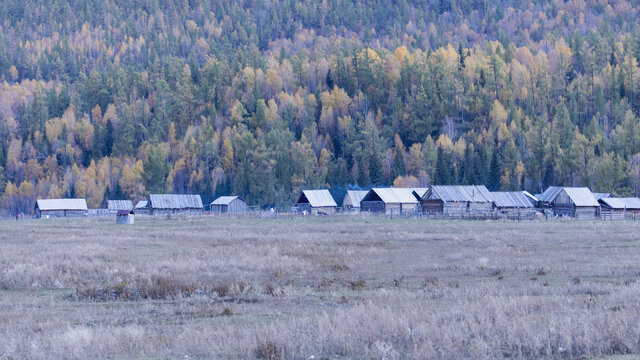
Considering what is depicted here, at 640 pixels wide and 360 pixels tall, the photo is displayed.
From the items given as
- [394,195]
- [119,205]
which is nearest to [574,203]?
[394,195]

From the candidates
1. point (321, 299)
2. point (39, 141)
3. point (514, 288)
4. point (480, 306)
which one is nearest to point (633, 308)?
point (480, 306)

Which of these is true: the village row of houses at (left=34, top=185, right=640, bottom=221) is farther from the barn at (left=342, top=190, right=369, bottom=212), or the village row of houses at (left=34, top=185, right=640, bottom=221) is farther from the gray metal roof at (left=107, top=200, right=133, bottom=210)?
the gray metal roof at (left=107, top=200, right=133, bottom=210)

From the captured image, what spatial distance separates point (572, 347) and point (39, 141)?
186 meters

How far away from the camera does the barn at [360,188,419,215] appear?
10506cm

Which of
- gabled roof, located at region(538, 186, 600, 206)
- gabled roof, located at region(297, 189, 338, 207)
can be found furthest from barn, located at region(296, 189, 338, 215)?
gabled roof, located at region(538, 186, 600, 206)

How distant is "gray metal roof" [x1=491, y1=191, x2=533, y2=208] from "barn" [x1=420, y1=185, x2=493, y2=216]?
88cm

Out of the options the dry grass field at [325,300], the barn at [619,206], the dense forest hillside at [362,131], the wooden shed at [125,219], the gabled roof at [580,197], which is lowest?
the dry grass field at [325,300]

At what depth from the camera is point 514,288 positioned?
2439 cm

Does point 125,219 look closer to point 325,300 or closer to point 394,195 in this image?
point 394,195

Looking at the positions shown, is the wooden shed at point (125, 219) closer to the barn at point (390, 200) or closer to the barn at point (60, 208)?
the barn at point (390, 200)

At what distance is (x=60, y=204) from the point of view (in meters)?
123

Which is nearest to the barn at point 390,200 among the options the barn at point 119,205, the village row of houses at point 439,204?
the village row of houses at point 439,204

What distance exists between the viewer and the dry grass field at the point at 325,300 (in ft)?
51.2

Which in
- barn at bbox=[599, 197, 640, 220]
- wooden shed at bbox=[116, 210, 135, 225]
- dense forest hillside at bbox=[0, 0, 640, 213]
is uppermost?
dense forest hillside at bbox=[0, 0, 640, 213]
